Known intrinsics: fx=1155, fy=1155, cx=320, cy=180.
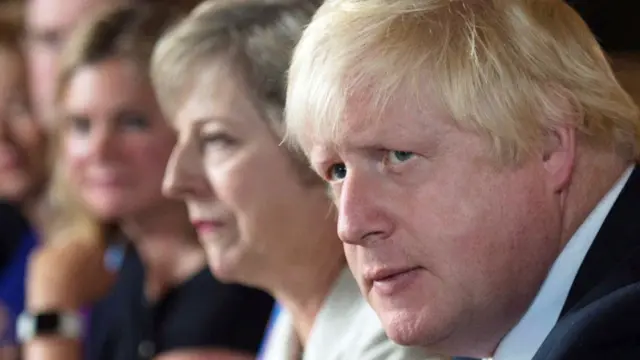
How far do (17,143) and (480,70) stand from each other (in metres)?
1.34

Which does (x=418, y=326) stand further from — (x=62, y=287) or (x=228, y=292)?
(x=62, y=287)

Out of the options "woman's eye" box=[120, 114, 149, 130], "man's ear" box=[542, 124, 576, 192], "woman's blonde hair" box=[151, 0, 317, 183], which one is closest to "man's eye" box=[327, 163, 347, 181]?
"man's ear" box=[542, 124, 576, 192]

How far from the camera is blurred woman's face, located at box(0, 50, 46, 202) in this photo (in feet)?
6.34

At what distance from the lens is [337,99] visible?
788mm

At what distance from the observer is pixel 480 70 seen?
2.48 ft

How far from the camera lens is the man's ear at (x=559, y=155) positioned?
770 mm

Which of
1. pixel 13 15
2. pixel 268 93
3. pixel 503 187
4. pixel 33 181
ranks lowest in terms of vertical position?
pixel 33 181

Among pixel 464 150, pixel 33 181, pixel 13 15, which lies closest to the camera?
pixel 464 150

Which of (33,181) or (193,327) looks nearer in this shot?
(193,327)

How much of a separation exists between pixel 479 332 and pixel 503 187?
11 cm

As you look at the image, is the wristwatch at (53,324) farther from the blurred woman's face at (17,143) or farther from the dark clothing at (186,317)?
the blurred woman's face at (17,143)

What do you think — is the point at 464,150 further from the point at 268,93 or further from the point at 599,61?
the point at 268,93

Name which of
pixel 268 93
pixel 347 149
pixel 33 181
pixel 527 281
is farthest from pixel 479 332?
pixel 33 181

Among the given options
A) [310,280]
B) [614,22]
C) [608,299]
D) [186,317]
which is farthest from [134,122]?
[608,299]
